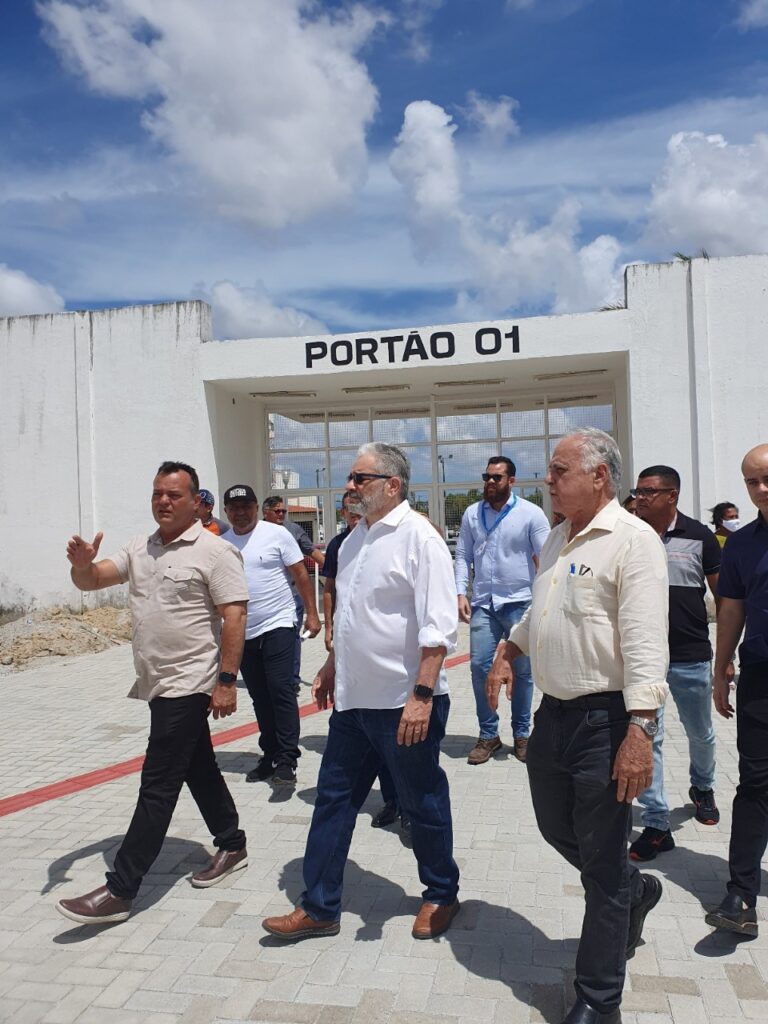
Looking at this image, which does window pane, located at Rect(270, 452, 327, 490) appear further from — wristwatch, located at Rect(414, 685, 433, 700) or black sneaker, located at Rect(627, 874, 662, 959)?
black sneaker, located at Rect(627, 874, 662, 959)

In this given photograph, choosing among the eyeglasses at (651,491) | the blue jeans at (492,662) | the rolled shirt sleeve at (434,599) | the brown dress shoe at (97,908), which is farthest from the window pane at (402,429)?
the brown dress shoe at (97,908)

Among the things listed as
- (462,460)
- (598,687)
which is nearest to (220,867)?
(598,687)

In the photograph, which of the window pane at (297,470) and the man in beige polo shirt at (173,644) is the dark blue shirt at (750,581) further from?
the window pane at (297,470)

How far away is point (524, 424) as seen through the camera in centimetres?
1552

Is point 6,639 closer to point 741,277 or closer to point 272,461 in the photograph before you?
point 272,461

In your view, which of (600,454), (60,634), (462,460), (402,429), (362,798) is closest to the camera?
(600,454)

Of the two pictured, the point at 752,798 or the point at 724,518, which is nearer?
the point at 752,798

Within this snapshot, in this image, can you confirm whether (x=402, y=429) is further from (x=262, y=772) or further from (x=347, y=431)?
(x=262, y=772)

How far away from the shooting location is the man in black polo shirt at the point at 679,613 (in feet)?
12.9

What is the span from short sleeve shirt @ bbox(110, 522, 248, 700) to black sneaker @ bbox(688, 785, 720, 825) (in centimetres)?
265

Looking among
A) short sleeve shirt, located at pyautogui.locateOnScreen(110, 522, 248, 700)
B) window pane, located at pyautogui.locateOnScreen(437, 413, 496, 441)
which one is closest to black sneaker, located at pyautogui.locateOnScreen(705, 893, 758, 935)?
short sleeve shirt, located at pyautogui.locateOnScreen(110, 522, 248, 700)

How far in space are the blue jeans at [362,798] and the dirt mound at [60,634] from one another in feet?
28.5

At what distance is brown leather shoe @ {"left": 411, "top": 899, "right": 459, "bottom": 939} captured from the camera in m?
3.21

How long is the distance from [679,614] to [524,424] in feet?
38.5
